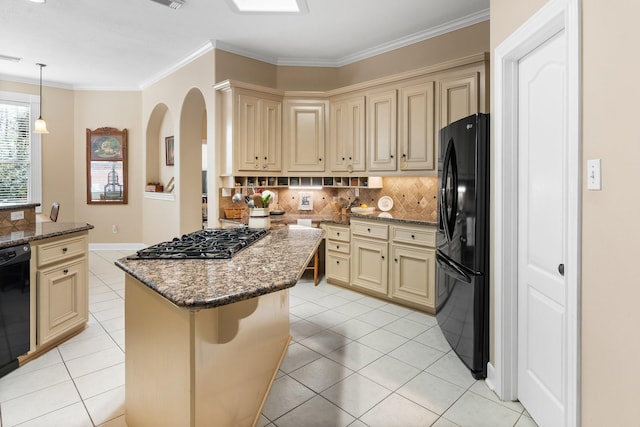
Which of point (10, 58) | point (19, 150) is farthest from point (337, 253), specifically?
point (19, 150)

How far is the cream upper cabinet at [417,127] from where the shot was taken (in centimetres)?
386

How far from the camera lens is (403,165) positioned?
4102 mm

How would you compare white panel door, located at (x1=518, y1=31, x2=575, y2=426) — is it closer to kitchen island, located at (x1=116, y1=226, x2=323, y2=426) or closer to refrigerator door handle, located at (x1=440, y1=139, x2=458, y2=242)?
refrigerator door handle, located at (x1=440, y1=139, x2=458, y2=242)

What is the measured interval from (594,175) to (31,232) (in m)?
3.42

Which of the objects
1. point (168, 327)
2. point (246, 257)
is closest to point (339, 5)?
point (246, 257)

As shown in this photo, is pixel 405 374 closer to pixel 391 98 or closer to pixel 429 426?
pixel 429 426

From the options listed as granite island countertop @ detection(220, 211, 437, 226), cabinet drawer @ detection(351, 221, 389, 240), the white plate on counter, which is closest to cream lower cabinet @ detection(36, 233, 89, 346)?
granite island countertop @ detection(220, 211, 437, 226)

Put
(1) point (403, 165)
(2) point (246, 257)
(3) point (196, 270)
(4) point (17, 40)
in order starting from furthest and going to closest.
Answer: (4) point (17, 40) → (1) point (403, 165) → (2) point (246, 257) → (3) point (196, 270)

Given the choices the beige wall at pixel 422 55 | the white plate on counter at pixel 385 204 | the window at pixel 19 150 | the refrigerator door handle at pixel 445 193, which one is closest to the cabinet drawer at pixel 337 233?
the white plate on counter at pixel 385 204

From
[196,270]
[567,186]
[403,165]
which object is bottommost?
[196,270]

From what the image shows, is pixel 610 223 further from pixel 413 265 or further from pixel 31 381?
pixel 31 381

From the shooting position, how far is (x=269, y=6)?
3.64 metres

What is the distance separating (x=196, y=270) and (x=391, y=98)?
324 cm

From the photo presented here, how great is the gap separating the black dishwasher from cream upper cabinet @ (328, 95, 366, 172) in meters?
3.22
